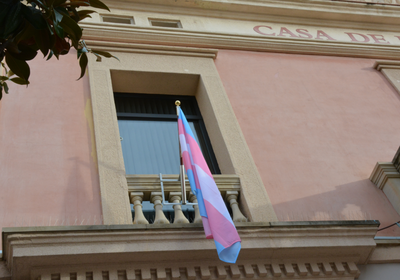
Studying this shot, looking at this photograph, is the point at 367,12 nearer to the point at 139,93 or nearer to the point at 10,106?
the point at 139,93

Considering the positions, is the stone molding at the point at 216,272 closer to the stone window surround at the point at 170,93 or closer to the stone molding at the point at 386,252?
the stone molding at the point at 386,252

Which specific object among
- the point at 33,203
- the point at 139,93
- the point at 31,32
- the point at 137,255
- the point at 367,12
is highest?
the point at 367,12

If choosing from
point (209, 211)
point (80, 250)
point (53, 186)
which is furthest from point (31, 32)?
point (53, 186)

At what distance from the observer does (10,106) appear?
7.52m

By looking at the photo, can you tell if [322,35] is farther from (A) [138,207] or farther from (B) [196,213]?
(A) [138,207]

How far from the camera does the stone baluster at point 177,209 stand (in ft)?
20.7

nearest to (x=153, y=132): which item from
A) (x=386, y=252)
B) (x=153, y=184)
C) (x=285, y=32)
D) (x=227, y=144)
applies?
(x=227, y=144)

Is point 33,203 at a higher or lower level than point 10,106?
lower

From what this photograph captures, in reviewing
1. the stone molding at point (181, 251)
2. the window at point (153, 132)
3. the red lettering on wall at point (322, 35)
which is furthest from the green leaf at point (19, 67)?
the red lettering on wall at point (322, 35)

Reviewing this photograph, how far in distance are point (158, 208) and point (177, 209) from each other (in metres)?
0.24

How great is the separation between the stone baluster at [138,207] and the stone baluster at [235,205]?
1.16 meters

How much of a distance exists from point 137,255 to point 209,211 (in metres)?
0.91

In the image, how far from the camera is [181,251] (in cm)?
550

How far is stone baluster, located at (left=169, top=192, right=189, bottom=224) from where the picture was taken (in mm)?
6297
